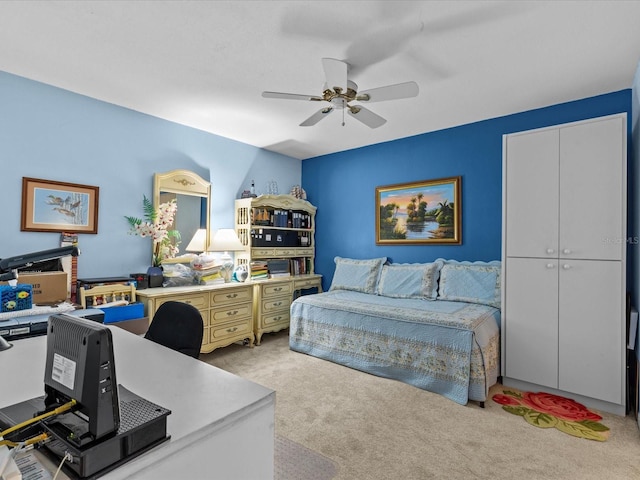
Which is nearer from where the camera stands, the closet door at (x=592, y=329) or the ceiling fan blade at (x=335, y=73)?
the ceiling fan blade at (x=335, y=73)

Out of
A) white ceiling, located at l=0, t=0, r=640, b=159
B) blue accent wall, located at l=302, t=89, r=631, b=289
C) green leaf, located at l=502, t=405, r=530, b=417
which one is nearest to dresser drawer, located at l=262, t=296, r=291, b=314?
blue accent wall, located at l=302, t=89, r=631, b=289

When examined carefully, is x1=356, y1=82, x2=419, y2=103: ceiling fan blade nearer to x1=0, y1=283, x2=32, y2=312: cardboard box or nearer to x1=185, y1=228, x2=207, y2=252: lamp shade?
x1=185, y1=228, x2=207, y2=252: lamp shade

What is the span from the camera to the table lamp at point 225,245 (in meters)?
3.97

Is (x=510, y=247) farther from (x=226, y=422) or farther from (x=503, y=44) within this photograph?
(x=226, y=422)

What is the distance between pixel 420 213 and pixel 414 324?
1614mm

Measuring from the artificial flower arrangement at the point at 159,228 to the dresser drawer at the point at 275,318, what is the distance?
131 cm

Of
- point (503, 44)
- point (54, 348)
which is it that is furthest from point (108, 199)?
point (503, 44)

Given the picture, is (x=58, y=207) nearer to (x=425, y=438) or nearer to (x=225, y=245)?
(x=225, y=245)

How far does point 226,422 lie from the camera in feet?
2.94

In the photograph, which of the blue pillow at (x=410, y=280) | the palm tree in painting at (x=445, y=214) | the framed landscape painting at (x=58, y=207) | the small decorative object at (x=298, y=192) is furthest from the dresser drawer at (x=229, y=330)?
the palm tree in painting at (x=445, y=214)

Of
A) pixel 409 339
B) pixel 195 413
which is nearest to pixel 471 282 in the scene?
pixel 409 339

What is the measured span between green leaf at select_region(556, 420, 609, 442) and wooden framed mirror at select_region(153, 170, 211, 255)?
367cm

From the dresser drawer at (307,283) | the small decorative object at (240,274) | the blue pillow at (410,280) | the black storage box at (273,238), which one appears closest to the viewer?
the blue pillow at (410,280)

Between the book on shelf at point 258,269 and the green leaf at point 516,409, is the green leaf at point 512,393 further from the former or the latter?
the book on shelf at point 258,269
